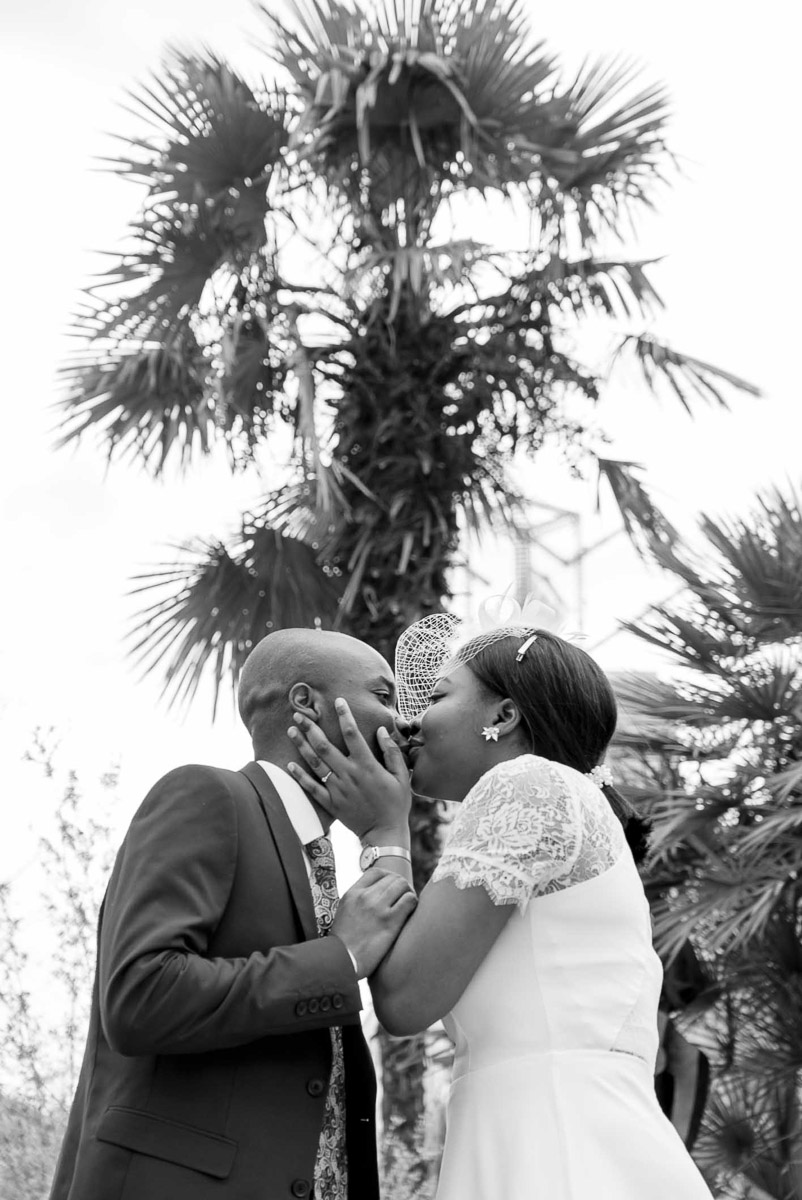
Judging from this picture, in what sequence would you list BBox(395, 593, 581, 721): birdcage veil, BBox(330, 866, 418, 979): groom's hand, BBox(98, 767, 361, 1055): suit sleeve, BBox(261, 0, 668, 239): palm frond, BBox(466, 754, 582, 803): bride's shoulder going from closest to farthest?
BBox(98, 767, 361, 1055): suit sleeve → BBox(330, 866, 418, 979): groom's hand → BBox(466, 754, 582, 803): bride's shoulder → BBox(395, 593, 581, 721): birdcage veil → BBox(261, 0, 668, 239): palm frond

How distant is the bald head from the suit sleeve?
0.98 ft

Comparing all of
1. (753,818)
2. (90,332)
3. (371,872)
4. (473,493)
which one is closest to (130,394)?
(90,332)

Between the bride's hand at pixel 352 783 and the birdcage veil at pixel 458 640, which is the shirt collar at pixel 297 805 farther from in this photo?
the birdcage veil at pixel 458 640

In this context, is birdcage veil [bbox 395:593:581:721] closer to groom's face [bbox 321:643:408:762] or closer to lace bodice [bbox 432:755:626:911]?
groom's face [bbox 321:643:408:762]

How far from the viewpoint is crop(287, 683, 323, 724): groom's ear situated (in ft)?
8.32

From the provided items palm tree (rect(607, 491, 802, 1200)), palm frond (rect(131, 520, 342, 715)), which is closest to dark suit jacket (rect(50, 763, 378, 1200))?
palm tree (rect(607, 491, 802, 1200))

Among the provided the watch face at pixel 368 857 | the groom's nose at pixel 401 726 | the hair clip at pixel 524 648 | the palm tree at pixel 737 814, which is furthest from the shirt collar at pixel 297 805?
the palm tree at pixel 737 814

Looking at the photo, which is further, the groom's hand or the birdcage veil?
the birdcage veil

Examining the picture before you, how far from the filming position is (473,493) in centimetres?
801

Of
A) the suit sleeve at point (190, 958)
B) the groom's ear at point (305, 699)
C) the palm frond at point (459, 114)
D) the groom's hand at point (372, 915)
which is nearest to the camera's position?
the suit sleeve at point (190, 958)

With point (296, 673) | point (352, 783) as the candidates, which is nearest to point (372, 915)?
point (352, 783)

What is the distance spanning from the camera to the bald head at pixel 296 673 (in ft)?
8.38

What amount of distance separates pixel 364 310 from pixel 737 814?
149 inches

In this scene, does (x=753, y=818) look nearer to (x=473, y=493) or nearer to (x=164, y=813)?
(x=473, y=493)
